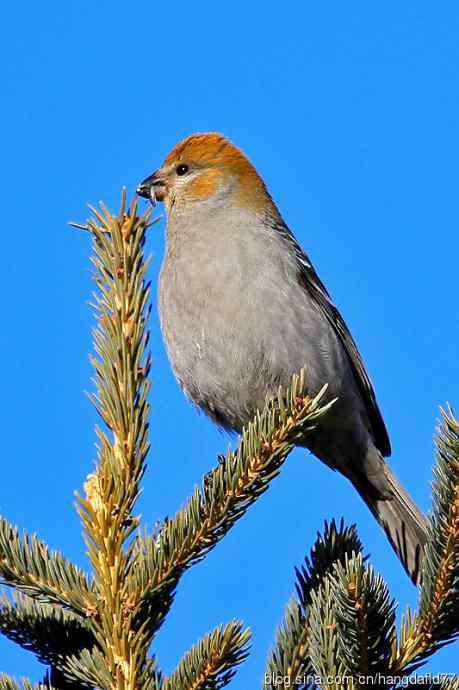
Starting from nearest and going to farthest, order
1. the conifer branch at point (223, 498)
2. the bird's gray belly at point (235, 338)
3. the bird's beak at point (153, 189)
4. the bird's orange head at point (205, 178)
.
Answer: the conifer branch at point (223, 498), the bird's gray belly at point (235, 338), the bird's orange head at point (205, 178), the bird's beak at point (153, 189)

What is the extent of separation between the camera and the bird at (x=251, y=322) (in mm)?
4961

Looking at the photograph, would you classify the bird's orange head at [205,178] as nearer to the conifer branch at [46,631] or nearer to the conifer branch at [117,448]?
the conifer branch at [117,448]

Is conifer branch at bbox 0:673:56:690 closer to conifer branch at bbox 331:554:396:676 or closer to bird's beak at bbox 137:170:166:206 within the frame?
conifer branch at bbox 331:554:396:676

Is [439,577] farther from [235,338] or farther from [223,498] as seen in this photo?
[235,338]

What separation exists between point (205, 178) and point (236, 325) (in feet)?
5.66

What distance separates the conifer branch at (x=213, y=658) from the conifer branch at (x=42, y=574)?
0.31 metres

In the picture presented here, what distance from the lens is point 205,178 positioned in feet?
20.3

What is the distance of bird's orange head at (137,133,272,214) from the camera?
6062mm

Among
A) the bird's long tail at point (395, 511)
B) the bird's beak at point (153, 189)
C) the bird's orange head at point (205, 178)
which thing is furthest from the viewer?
the bird's beak at point (153, 189)

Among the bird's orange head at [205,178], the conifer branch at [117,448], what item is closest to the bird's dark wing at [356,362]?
the bird's orange head at [205,178]

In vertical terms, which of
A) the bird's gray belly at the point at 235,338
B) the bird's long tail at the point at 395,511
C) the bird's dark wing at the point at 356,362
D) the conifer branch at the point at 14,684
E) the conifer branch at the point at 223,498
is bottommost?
the conifer branch at the point at 14,684

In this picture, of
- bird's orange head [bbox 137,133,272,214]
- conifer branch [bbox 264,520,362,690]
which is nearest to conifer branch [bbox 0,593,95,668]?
conifer branch [bbox 264,520,362,690]

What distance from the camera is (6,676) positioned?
2188 mm

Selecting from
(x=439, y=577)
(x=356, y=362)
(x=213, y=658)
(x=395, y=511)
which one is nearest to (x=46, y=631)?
(x=213, y=658)
